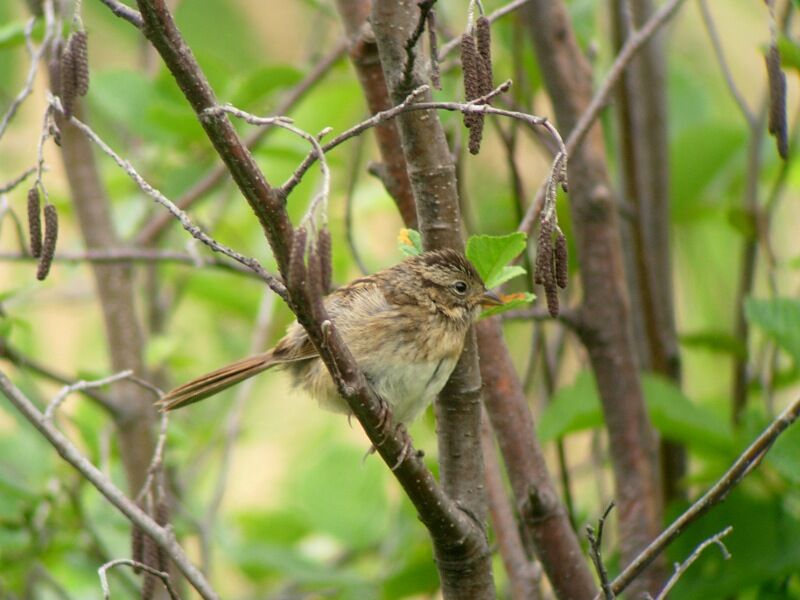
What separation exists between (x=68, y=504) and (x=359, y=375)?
174cm

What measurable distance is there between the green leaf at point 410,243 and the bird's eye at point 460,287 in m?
0.61

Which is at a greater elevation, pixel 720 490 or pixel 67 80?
pixel 67 80

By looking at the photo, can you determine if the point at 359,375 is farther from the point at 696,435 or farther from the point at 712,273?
the point at 712,273

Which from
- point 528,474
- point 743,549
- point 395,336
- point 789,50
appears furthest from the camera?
point 395,336

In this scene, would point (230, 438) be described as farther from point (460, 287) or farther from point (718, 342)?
point (718, 342)

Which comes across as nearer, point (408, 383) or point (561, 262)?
point (561, 262)

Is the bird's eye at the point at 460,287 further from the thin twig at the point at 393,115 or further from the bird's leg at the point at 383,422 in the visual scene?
the thin twig at the point at 393,115

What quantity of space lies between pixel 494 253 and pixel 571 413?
0.99 meters

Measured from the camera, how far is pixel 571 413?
2584mm

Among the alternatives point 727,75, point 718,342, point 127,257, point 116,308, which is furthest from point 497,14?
point 116,308

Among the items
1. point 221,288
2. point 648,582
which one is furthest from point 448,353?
point 221,288

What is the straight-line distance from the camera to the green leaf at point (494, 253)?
1.65 metres

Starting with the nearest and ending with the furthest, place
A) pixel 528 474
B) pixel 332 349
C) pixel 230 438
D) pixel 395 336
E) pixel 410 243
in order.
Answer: pixel 332 349 < pixel 410 243 < pixel 528 474 < pixel 395 336 < pixel 230 438

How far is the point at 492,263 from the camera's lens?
1713mm
